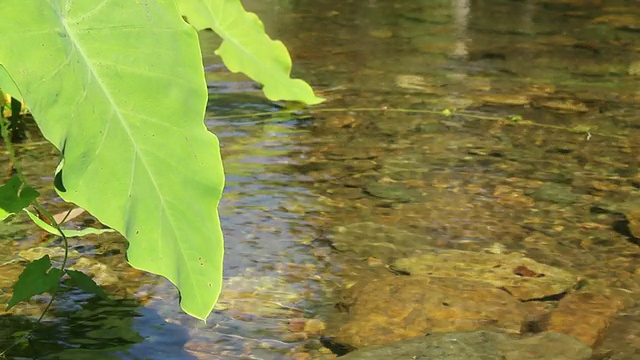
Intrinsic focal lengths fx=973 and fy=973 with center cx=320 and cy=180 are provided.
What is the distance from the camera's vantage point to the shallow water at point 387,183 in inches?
71.7

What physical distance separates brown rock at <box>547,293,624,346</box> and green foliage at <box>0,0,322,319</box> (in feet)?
2.84

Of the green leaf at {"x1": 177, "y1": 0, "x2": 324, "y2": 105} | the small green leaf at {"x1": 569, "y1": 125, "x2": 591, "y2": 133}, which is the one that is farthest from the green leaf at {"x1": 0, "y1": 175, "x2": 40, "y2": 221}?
the small green leaf at {"x1": 569, "y1": 125, "x2": 591, "y2": 133}

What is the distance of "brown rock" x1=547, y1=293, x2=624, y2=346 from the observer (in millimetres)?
1810

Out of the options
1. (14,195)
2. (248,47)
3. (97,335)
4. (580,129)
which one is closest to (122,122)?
(14,195)

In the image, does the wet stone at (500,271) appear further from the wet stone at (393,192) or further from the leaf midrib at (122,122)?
the leaf midrib at (122,122)

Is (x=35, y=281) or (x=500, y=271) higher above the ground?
(x=35, y=281)

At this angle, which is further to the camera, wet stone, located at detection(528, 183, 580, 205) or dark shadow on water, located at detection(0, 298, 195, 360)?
wet stone, located at detection(528, 183, 580, 205)

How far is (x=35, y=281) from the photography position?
5.05 ft

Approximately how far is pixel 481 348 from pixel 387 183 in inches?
41.7

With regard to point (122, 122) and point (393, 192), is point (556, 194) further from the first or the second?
point (122, 122)

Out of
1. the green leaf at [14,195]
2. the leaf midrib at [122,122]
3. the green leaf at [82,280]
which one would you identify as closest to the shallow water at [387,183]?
the green leaf at [82,280]

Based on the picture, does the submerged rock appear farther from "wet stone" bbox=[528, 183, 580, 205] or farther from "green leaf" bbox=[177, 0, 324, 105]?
"green leaf" bbox=[177, 0, 324, 105]

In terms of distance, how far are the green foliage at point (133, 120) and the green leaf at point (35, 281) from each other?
0.39 meters

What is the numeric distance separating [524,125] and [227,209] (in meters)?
1.29
